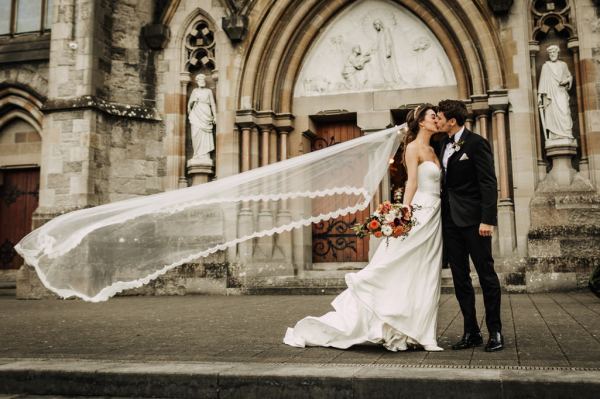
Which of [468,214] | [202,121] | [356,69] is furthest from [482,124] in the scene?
[468,214]

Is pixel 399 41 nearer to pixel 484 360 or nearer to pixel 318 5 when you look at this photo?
pixel 318 5

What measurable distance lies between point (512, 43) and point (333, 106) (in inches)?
147

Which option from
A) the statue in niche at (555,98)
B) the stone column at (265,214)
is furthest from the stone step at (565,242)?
the stone column at (265,214)

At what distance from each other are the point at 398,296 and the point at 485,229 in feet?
2.89

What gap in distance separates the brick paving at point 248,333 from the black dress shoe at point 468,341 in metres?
0.09

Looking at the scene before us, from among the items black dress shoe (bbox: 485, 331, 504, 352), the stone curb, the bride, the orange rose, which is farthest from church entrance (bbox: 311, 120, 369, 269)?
the stone curb

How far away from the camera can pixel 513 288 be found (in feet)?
33.0

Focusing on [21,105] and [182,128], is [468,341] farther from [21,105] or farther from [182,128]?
[21,105]

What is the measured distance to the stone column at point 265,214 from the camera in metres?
11.0

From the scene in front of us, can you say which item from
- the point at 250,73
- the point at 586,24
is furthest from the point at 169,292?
the point at 586,24

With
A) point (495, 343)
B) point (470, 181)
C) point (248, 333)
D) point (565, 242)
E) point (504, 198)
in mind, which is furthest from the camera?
point (504, 198)

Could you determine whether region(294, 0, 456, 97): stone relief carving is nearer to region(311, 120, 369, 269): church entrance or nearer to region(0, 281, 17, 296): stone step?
region(311, 120, 369, 269): church entrance

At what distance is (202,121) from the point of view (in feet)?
40.9

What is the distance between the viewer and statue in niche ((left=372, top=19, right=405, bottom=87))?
12.3 m
